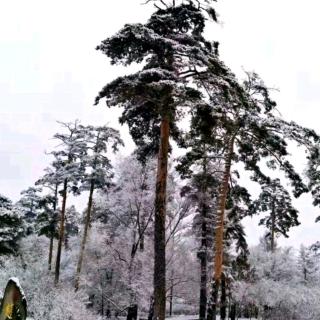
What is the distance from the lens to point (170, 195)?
1166 inches

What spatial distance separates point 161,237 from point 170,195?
1584 cm

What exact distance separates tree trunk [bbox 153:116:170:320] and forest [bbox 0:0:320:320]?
31 millimetres

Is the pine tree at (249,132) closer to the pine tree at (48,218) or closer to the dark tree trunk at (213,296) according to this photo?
the dark tree trunk at (213,296)

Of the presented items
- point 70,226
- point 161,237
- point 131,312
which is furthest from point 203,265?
point 70,226

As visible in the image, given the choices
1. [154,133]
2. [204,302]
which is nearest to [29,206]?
[204,302]

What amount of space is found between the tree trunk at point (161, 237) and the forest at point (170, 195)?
3cm

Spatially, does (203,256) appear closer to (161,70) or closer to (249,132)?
(249,132)

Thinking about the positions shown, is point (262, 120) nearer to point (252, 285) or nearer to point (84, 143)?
point (84, 143)

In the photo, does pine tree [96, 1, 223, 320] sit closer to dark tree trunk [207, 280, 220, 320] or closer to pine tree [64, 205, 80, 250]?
dark tree trunk [207, 280, 220, 320]

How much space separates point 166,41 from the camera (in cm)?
1290

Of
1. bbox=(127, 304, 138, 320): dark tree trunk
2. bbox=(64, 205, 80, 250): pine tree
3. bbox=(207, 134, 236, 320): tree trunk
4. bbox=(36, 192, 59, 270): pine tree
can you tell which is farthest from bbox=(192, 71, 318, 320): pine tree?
bbox=(64, 205, 80, 250): pine tree

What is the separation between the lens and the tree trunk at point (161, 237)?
1341 centimetres

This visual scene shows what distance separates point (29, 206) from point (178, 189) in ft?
116

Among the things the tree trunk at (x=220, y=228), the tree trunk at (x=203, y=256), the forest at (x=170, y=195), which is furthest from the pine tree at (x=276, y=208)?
the tree trunk at (x=220, y=228)
